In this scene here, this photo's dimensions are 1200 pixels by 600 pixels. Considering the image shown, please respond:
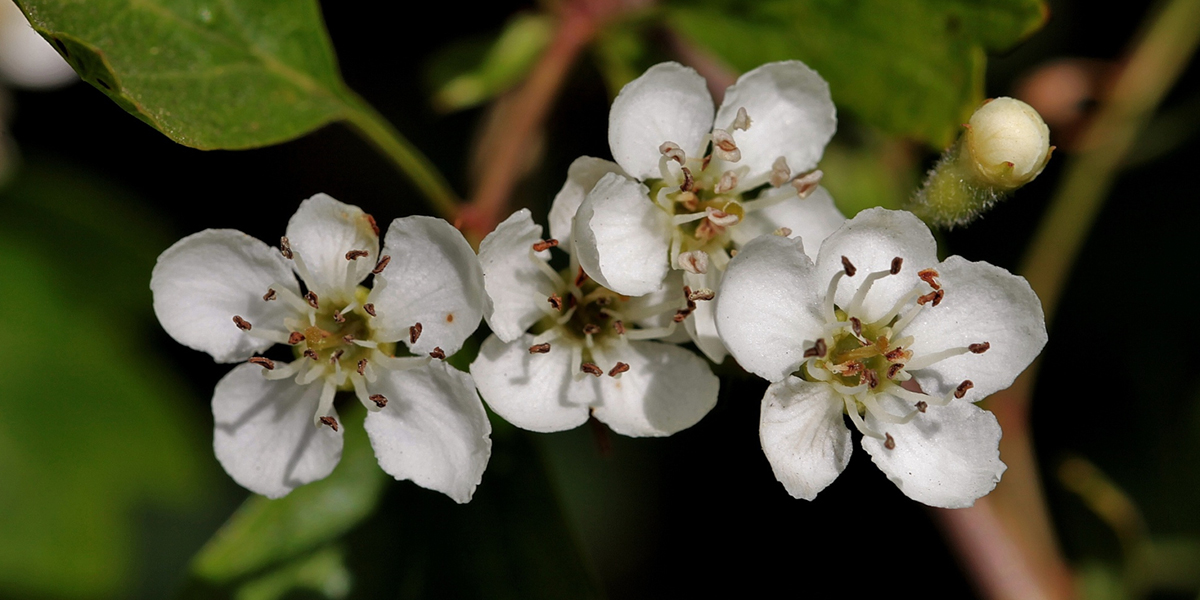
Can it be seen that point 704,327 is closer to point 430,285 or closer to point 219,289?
point 430,285

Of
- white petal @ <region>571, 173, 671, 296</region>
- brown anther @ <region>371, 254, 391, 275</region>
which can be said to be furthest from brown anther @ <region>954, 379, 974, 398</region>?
brown anther @ <region>371, 254, 391, 275</region>

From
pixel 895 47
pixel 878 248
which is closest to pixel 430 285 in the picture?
pixel 878 248

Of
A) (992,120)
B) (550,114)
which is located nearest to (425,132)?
(550,114)

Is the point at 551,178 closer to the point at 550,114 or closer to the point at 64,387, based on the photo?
the point at 550,114

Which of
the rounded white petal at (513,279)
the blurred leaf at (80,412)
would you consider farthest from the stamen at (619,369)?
the blurred leaf at (80,412)

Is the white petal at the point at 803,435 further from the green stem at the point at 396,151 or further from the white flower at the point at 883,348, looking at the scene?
the green stem at the point at 396,151
